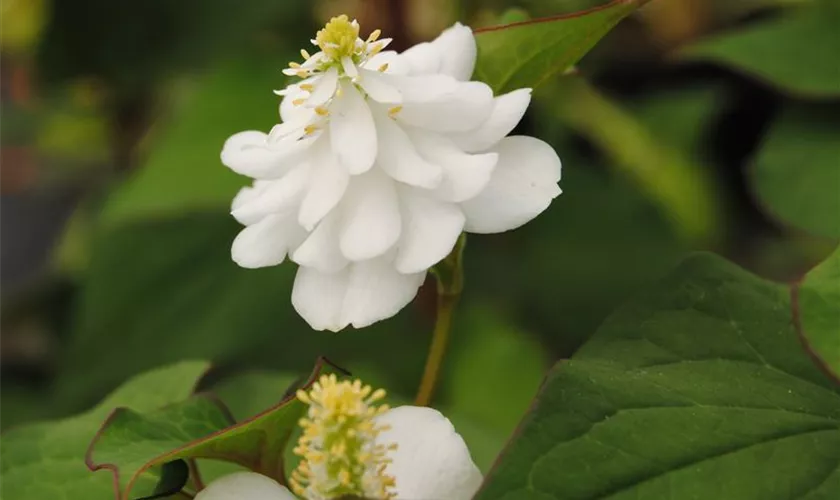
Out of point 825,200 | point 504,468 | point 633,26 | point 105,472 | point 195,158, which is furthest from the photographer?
point 633,26

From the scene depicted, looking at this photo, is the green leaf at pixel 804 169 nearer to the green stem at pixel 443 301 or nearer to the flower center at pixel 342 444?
the green stem at pixel 443 301

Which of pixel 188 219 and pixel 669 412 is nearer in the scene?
pixel 669 412

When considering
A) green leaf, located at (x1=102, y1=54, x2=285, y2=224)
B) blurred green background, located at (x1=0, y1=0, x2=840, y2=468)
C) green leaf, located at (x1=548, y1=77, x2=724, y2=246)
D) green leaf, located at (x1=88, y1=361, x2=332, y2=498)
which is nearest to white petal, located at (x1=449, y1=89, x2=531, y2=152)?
green leaf, located at (x1=88, y1=361, x2=332, y2=498)

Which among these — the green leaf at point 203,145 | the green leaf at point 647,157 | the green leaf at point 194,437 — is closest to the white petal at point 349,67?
the green leaf at point 194,437

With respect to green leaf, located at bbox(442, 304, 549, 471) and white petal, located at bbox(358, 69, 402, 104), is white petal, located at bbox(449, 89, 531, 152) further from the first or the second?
green leaf, located at bbox(442, 304, 549, 471)

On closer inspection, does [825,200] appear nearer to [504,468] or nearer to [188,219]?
[504,468]

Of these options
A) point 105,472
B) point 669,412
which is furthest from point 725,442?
point 105,472
